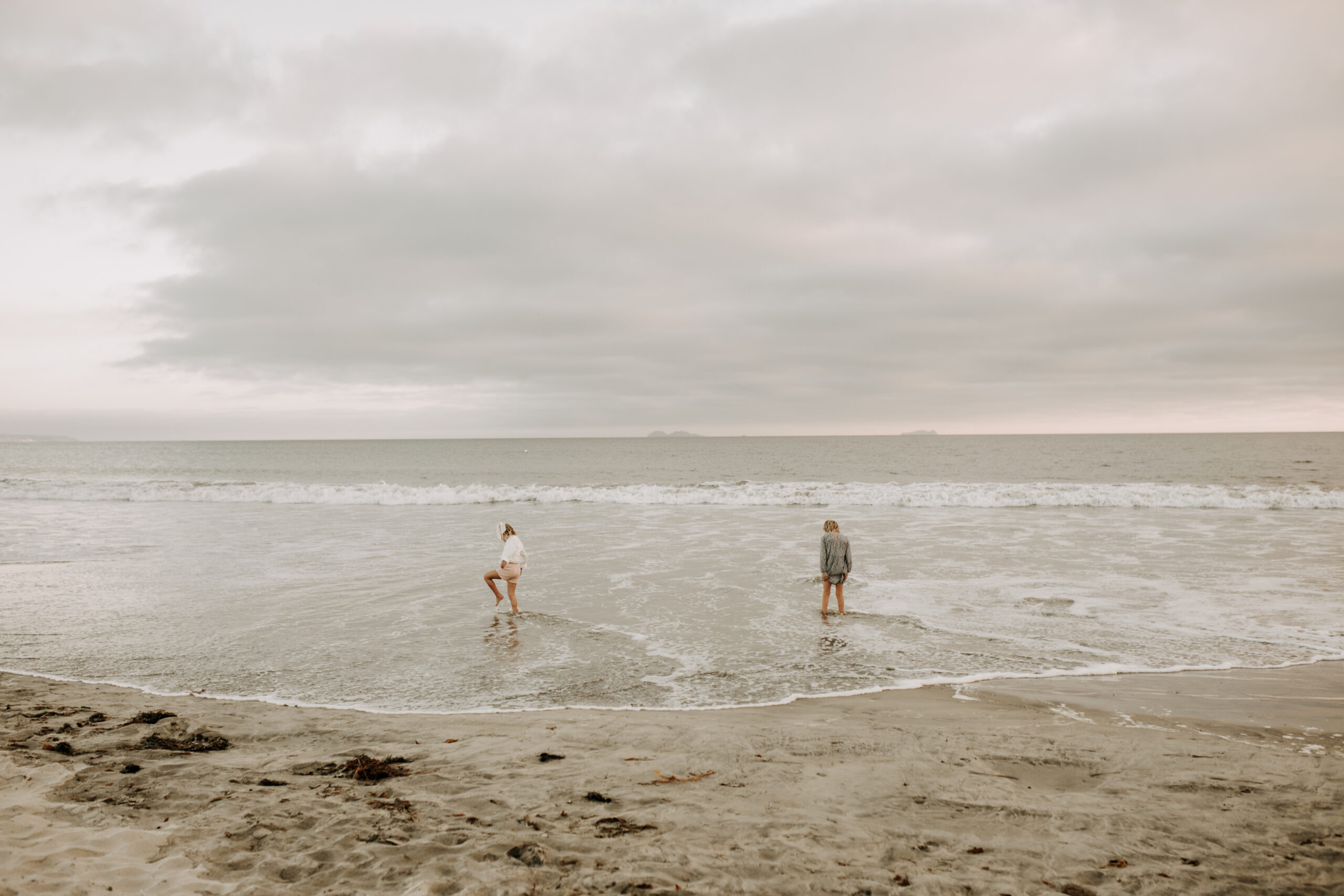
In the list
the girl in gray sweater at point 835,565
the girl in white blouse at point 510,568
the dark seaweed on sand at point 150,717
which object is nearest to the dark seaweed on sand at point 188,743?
the dark seaweed on sand at point 150,717

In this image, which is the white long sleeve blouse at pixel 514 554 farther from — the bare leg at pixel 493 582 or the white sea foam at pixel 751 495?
the white sea foam at pixel 751 495

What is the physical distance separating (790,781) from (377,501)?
3254 cm

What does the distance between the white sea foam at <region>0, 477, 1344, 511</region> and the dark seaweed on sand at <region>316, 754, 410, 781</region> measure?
87.5ft

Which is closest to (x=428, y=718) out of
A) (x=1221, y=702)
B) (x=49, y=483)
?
(x=1221, y=702)

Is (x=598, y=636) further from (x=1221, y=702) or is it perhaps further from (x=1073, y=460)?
(x=1073, y=460)

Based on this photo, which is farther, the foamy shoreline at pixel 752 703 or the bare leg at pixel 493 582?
the bare leg at pixel 493 582

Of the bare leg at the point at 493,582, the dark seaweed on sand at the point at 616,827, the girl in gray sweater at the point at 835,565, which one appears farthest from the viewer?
the bare leg at the point at 493,582

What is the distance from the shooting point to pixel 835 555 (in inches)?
470

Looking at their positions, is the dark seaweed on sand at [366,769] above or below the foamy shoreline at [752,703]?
above

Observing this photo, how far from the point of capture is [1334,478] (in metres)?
45.2

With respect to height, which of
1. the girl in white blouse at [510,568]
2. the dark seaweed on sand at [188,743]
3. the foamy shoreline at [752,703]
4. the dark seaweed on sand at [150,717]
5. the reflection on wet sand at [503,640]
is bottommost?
the reflection on wet sand at [503,640]

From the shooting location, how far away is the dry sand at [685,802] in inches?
153

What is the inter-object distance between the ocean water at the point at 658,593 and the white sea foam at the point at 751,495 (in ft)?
0.86

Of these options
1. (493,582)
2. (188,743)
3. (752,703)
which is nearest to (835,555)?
(752,703)
